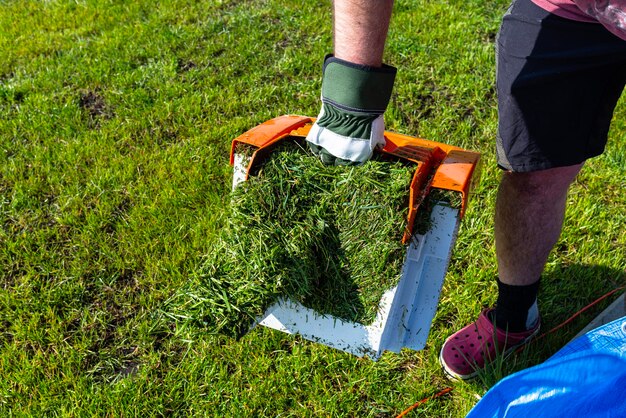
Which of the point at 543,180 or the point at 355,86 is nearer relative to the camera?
the point at 355,86

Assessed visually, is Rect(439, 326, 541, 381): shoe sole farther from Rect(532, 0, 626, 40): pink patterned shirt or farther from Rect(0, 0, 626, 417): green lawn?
Rect(532, 0, 626, 40): pink patterned shirt

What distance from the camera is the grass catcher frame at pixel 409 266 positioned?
1.98 m

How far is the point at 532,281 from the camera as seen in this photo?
2309mm

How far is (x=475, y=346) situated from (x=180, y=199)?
1519 millimetres

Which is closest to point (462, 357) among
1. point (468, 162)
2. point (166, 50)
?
point (468, 162)

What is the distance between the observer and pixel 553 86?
193cm

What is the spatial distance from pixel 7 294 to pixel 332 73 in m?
1.71

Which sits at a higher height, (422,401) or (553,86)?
(553,86)

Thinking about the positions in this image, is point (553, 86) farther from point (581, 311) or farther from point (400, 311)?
point (581, 311)

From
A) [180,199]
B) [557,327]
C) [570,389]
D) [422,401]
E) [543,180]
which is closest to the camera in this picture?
[570,389]

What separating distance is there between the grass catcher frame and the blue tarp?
20.0 inches

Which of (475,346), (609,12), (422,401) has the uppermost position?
(609,12)

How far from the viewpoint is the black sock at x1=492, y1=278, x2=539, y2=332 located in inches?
91.6

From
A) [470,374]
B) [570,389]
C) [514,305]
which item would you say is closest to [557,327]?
[514,305]
